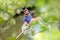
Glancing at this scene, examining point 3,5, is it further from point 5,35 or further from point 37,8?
point 37,8

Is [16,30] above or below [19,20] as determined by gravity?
below

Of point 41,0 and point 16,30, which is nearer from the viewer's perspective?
point 41,0

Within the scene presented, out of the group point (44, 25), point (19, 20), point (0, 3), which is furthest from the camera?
point (19, 20)

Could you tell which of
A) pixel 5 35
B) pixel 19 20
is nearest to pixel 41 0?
pixel 5 35

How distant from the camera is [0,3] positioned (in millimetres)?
3984

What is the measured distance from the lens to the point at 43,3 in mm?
462

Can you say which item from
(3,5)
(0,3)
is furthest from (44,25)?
(3,5)

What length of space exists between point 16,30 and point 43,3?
14.2 feet

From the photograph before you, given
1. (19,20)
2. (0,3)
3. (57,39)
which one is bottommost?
(57,39)

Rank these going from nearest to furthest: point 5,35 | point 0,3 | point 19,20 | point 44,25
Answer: point 44,25 < point 0,3 < point 5,35 < point 19,20

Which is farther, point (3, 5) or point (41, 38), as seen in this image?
point (3, 5)

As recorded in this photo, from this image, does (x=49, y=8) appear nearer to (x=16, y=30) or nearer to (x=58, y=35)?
(x=58, y=35)

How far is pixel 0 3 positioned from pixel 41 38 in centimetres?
359

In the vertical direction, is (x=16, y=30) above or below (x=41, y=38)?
above
